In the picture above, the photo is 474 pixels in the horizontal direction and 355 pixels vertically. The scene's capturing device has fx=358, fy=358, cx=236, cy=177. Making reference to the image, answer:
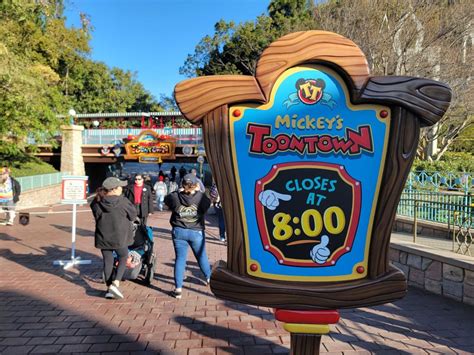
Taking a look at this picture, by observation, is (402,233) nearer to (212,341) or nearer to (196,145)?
(212,341)

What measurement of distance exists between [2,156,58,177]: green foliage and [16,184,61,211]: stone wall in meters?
1.26

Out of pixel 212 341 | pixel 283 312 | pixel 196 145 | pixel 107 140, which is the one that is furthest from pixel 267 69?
pixel 107 140

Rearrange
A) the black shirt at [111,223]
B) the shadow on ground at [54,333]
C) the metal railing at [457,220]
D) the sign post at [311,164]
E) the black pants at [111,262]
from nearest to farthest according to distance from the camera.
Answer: the sign post at [311,164] < the shadow on ground at [54,333] < the black shirt at [111,223] < the black pants at [111,262] < the metal railing at [457,220]

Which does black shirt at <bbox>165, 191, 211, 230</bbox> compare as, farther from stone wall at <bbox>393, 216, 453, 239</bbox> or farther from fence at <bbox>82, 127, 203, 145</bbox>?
fence at <bbox>82, 127, 203, 145</bbox>

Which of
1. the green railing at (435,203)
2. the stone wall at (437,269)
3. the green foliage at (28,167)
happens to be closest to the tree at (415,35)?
the green railing at (435,203)

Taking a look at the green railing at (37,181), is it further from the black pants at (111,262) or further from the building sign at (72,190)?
the black pants at (111,262)

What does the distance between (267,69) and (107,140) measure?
2191 cm

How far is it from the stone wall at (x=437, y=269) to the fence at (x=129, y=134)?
1632 cm

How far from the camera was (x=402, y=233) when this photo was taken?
24.5 ft

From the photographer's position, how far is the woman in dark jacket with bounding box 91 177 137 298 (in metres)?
4.55

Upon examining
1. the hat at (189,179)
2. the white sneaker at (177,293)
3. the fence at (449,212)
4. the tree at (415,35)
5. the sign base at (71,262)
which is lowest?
the sign base at (71,262)

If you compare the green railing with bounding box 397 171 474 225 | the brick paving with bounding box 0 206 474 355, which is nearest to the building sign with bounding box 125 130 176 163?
the green railing with bounding box 397 171 474 225

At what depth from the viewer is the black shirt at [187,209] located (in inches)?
181

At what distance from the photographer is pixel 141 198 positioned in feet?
18.5
